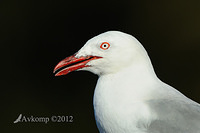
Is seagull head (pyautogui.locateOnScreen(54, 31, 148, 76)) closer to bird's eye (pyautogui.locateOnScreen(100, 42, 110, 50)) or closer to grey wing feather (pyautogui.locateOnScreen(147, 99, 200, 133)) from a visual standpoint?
bird's eye (pyautogui.locateOnScreen(100, 42, 110, 50))

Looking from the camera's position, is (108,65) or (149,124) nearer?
(149,124)

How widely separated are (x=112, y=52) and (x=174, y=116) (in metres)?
0.47

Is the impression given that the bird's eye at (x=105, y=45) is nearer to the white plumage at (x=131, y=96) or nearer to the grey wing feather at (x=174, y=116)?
the white plumage at (x=131, y=96)

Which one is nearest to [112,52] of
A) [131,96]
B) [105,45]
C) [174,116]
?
[105,45]

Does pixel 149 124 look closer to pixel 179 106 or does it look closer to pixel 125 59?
pixel 179 106

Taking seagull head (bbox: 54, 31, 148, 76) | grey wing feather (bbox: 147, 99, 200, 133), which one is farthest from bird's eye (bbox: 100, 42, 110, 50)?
grey wing feather (bbox: 147, 99, 200, 133)

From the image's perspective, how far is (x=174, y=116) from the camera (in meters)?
1.98

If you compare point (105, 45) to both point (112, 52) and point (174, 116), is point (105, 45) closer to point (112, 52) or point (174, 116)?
point (112, 52)

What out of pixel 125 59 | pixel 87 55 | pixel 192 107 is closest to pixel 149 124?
pixel 192 107

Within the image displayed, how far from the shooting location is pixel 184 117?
1.96 metres

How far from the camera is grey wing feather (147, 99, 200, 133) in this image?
1.94 m

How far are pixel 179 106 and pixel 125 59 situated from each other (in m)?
0.38

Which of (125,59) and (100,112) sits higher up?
(125,59)

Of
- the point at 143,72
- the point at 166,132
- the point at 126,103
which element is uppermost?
the point at 143,72
